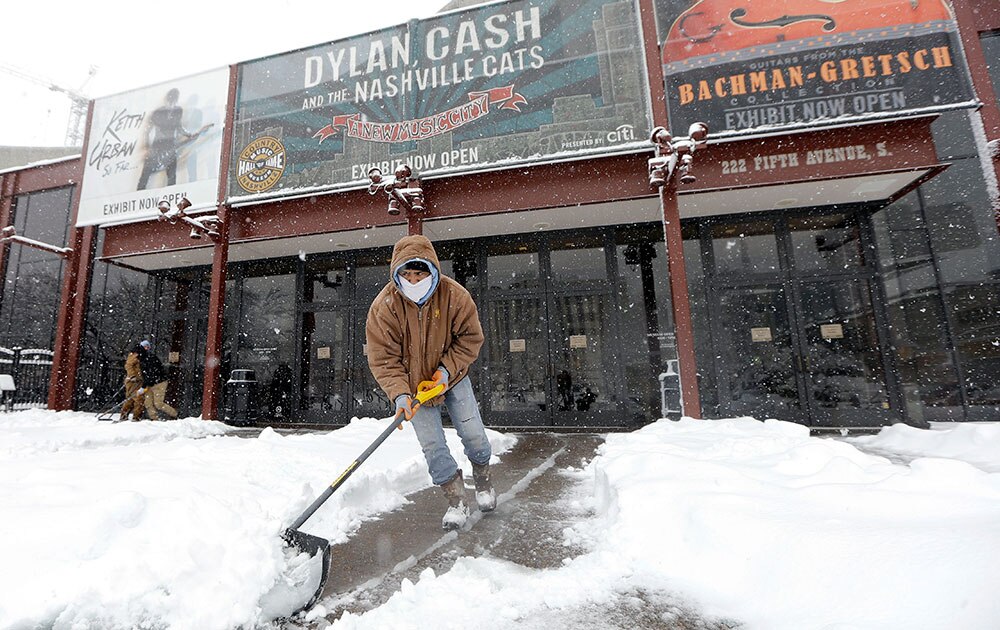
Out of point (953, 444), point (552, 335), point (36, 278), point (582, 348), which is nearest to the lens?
point (953, 444)

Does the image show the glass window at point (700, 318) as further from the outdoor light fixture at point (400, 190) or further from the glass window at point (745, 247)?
the outdoor light fixture at point (400, 190)

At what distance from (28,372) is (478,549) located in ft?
45.2

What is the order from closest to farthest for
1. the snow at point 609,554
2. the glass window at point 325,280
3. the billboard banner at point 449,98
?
the snow at point 609,554 < the billboard banner at point 449,98 < the glass window at point 325,280

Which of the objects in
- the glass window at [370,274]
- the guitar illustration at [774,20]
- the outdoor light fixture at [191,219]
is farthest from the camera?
the glass window at [370,274]

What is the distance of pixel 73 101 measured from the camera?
171ft

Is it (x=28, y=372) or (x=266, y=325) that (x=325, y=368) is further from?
(x=28, y=372)

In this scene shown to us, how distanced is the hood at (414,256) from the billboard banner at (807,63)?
5.84 meters

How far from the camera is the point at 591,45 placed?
7.43 metres

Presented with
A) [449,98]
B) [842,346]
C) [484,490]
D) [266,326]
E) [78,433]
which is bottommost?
[484,490]

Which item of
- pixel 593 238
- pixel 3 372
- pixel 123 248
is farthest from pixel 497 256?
pixel 3 372

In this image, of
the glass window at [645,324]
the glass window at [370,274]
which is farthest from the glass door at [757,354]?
the glass window at [370,274]

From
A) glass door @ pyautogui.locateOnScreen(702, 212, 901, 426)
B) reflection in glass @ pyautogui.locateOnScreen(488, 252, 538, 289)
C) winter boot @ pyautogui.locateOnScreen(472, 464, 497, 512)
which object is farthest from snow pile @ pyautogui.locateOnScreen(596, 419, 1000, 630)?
reflection in glass @ pyautogui.locateOnScreen(488, 252, 538, 289)

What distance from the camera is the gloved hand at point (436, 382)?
2672mm

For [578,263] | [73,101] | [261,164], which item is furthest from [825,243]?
[73,101]
